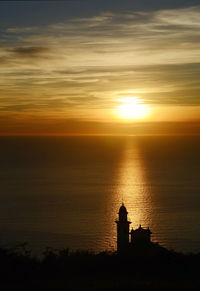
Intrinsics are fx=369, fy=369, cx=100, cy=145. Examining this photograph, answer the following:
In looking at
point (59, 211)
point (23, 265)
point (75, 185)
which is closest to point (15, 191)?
point (75, 185)

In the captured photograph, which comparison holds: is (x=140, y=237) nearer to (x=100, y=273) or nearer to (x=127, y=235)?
(x=127, y=235)

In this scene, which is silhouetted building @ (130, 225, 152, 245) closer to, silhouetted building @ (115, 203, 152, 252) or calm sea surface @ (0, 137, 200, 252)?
silhouetted building @ (115, 203, 152, 252)

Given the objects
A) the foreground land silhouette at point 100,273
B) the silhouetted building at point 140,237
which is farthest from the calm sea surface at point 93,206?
the foreground land silhouette at point 100,273

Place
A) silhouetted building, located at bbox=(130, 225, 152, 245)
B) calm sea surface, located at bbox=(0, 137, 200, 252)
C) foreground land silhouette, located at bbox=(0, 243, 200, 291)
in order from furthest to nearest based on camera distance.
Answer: calm sea surface, located at bbox=(0, 137, 200, 252)
silhouetted building, located at bbox=(130, 225, 152, 245)
foreground land silhouette, located at bbox=(0, 243, 200, 291)

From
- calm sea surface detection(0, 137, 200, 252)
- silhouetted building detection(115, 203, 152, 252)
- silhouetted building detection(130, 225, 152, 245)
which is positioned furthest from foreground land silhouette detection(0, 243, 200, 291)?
calm sea surface detection(0, 137, 200, 252)

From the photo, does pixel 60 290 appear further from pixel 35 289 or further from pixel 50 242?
pixel 50 242

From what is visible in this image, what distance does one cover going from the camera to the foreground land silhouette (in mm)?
8875

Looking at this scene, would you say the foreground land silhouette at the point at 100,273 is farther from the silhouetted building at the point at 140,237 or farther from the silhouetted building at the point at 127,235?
the silhouetted building at the point at 127,235

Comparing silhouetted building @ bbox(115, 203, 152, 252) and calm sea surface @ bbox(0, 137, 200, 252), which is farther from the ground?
calm sea surface @ bbox(0, 137, 200, 252)

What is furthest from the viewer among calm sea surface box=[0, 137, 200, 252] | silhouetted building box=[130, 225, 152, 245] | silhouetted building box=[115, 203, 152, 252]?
calm sea surface box=[0, 137, 200, 252]

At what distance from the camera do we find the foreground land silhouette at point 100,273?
8.88m

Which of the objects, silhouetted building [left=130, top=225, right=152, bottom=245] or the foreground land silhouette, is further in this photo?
silhouetted building [left=130, top=225, right=152, bottom=245]

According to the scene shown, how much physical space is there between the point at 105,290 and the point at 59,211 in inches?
2144

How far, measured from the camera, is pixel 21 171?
118 m
